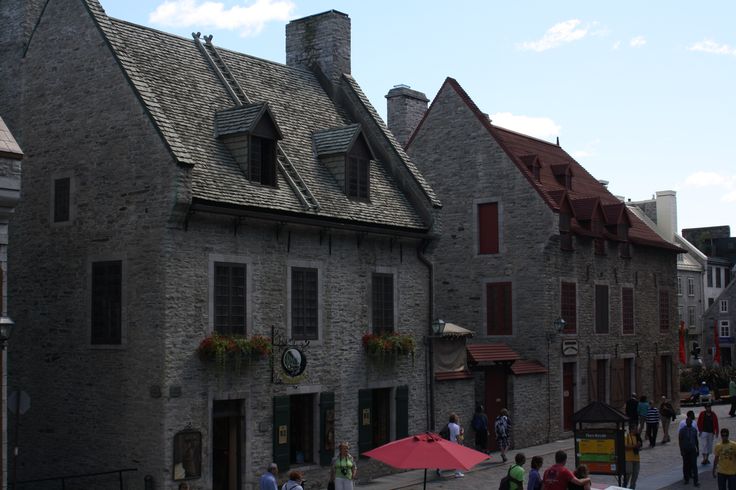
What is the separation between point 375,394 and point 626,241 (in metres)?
15.4

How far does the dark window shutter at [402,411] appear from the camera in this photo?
82.7ft

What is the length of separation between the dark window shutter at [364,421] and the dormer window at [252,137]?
Answer: 5.74 m

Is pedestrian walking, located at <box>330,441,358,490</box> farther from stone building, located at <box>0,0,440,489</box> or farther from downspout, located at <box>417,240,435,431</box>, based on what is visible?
downspout, located at <box>417,240,435,431</box>

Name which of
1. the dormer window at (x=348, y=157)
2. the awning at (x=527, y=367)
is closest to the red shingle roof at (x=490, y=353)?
the awning at (x=527, y=367)

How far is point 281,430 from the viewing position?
2184 cm

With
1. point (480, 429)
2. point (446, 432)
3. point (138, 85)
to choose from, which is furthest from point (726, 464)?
point (138, 85)

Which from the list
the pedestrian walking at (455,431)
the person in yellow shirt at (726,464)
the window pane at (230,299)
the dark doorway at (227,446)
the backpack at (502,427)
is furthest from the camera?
the backpack at (502,427)

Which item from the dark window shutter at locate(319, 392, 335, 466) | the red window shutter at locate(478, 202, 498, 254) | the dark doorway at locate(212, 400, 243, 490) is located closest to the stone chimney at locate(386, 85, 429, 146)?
the red window shutter at locate(478, 202, 498, 254)

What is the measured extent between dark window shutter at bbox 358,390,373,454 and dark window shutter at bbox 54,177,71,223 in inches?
319

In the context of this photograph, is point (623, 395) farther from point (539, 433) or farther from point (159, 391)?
point (159, 391)

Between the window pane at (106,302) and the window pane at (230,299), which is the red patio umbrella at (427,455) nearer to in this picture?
the window pane at (230,299)

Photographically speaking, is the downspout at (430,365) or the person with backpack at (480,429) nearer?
the downspout at (430,365)

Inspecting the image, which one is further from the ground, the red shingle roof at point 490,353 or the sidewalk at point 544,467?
the red shingle roof at point 490,353

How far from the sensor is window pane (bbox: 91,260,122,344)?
20.6 meters
